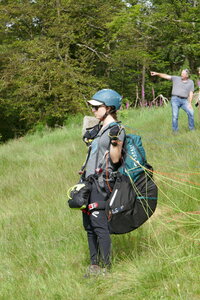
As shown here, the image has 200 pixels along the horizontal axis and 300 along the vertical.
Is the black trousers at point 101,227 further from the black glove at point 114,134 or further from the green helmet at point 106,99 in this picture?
the green helmet at point 106,99

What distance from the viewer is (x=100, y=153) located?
10.6 ft

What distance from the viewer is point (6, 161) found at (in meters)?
10.1

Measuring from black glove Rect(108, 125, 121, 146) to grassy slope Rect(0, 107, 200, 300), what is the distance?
0.52 m

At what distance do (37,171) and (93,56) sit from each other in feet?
48.2

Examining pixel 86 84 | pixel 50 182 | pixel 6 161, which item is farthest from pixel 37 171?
Result: pixel 86 84

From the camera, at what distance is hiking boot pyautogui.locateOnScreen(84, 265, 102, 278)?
10.6 feet

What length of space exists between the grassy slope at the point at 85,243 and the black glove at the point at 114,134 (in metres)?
0.52

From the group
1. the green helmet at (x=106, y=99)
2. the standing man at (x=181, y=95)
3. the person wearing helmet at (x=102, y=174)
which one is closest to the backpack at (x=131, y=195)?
the person wearing helmet at (x=102, y=174)

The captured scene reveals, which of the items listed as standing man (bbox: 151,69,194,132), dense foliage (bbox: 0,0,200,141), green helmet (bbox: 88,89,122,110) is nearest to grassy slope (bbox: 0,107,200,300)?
green helmet (bbox: 88,89,122,110)

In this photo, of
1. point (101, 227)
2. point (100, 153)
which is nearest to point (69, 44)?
point (100, 153)

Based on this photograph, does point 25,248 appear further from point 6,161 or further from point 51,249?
point 6,161

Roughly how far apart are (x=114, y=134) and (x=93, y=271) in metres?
1.25

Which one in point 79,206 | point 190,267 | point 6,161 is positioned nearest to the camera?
point 190,267

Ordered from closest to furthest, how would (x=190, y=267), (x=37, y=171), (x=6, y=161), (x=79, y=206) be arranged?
(x=190, y=267) → (x=79, y=206) → (x=37, y=171) → (x=6, y=161)
